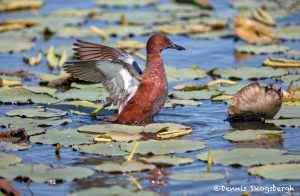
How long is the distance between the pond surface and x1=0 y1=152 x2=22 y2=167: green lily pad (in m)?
0.24

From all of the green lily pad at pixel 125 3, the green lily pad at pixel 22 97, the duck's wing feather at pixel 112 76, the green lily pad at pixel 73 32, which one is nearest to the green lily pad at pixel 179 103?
the duck's wing feather at pixel 112 76

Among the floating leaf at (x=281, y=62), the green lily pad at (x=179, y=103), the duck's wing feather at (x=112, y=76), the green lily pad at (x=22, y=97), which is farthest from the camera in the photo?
the floating leaf at (x=281, y=62)

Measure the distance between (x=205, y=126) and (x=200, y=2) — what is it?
760 centimetres

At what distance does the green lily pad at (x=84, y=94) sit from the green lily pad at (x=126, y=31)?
3.70 m

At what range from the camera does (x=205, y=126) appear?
32.0 feet

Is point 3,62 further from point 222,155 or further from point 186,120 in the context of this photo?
point 222,155

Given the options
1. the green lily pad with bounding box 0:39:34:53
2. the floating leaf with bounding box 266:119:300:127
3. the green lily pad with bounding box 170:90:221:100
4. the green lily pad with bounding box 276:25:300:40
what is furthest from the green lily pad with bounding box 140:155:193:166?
the green lily pad with bounding box 276:25:300:40

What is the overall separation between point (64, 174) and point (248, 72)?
5.18 metres

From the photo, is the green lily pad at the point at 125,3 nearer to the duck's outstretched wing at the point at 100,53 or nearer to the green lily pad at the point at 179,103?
the green lily pad at the point at 179,103

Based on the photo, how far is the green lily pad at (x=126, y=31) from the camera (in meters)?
14.8

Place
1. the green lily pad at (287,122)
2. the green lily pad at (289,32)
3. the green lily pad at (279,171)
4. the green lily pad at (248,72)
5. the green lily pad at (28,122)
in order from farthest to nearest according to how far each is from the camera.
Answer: the green lily pad at (289,32) → the green lily pad at (248,72) → the green lily pad at (28,122) → the green lily pad at (287,122) → the green lily pad at (279,171)

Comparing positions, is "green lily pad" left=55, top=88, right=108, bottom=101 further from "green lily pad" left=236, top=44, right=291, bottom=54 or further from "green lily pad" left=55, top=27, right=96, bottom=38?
"green lily pad" left=55, top=27, right=96, bottom=38

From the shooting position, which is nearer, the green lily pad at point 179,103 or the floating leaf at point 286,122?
the floating leaf at point 286,122

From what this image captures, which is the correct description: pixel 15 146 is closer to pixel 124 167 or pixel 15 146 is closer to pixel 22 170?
pixel 22 170
